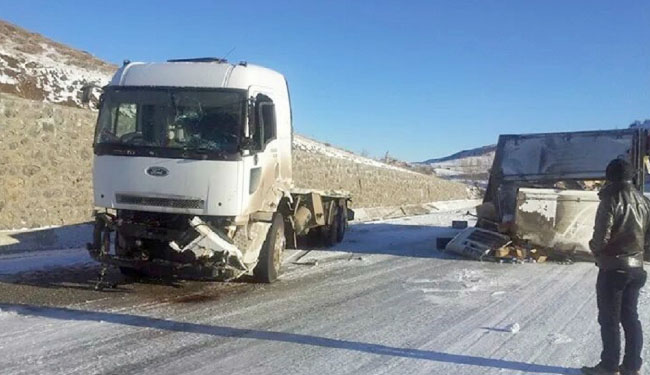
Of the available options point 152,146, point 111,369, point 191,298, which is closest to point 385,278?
point 191,298

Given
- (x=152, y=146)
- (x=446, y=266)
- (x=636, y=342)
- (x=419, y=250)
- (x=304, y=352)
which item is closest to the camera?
(x=636, y=342)

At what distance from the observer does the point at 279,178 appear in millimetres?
10297

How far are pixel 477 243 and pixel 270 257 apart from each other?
536 cm

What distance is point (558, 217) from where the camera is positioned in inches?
470

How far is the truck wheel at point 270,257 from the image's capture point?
929cm

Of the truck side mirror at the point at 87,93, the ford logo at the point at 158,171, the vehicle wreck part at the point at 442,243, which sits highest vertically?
the truck side mirror at the point at 87,93

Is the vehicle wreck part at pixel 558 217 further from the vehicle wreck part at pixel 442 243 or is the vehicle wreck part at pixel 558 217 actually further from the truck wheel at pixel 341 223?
the truck wheel at pixel 341 223

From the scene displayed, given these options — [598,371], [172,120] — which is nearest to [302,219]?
[172,120]

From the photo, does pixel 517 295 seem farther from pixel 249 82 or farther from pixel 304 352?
pixel 249 82

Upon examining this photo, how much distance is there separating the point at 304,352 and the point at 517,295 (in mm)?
4103

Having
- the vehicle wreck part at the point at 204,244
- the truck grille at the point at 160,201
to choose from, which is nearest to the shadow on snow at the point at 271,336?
the vehicle wreck part at the point at 204,244

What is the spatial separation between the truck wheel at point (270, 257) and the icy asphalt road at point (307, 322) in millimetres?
169

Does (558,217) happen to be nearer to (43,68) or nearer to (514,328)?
(514,328)

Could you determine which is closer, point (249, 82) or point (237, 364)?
point (237, 364)
